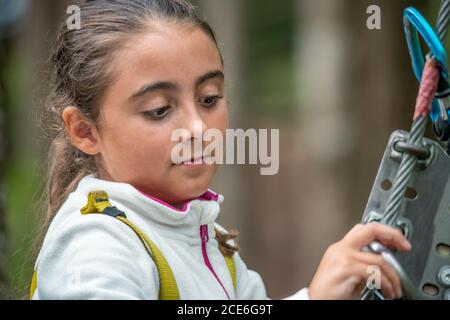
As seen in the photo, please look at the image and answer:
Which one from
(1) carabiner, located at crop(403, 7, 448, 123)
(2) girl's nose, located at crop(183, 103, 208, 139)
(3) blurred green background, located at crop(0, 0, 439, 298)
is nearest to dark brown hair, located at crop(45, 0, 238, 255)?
(2) girl's nose, located at crop(183, 103, 208, 139)

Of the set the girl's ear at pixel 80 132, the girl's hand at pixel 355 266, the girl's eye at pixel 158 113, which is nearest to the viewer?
the girl's hand at pixel 355 266

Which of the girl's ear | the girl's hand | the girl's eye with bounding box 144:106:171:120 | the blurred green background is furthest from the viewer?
the blurred green background

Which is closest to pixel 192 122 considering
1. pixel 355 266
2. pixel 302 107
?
pixel 355 266

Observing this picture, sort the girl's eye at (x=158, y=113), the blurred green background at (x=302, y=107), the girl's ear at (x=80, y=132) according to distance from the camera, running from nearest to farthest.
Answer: the girl's eye at (x=158, y=113) < the girl's ear at (x=80, y=132) < the blurred green background at (x=302, y=107)

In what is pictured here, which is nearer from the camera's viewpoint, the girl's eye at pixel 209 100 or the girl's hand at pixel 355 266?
the girl's hand at pixel 355 266

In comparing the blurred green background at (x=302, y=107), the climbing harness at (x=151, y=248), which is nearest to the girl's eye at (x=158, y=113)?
the climbing harness at (x=151, y=248)

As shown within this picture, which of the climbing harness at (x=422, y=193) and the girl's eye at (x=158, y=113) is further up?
the girl's eye at (x=158, y=113)

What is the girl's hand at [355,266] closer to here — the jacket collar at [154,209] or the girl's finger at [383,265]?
the girl's finger at [383,265]

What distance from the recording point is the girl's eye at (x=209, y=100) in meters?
1.07

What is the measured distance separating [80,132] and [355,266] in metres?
0.41

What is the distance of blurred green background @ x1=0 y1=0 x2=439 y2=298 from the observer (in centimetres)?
362

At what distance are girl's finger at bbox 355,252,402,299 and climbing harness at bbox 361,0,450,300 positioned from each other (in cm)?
3

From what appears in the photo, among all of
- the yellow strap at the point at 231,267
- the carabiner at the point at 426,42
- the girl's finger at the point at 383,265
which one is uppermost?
the carabiner at the point at 426,42

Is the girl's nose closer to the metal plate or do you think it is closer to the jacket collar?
the jacket collar
